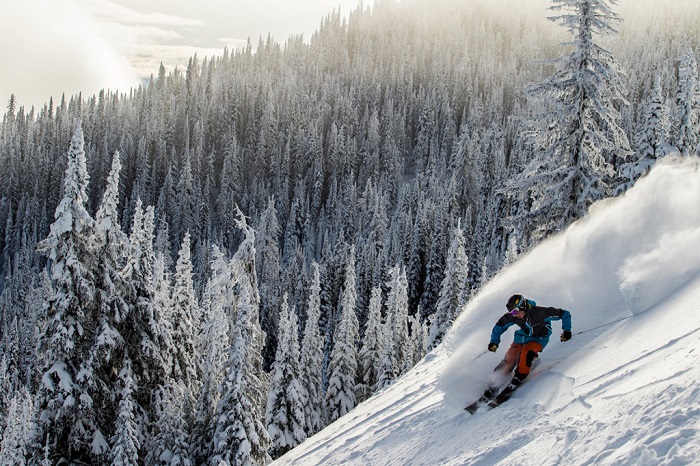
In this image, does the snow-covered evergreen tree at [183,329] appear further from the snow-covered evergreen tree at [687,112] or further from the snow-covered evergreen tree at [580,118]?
the snow-covered evergreen tree at [687,112]

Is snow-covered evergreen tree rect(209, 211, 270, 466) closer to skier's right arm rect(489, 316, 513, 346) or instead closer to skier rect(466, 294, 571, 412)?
skier's right arm rect(489, 316, 513, 346)

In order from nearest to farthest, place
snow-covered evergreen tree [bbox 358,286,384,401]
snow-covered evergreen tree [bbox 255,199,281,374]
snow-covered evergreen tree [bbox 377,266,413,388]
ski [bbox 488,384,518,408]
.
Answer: ski [bbox 488,384,518,408] < snow-covered evergreen tree [bbox 358,286,384,401] < snow-covered evergreen tree [bbox 377,266,413,388] < snow-covered evergreen tree [bbox 255,199,281,374]

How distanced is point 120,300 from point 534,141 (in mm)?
14664

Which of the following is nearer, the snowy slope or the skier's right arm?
the snowy slope

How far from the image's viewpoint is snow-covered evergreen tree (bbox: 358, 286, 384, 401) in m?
35.6

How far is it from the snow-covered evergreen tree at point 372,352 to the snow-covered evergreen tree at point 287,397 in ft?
20.9

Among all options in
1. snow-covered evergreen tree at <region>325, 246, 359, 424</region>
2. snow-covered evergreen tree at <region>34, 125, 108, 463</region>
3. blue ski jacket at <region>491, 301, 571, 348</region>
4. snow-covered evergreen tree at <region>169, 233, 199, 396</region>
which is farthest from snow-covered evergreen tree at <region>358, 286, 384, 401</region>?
blue ski jacket at <region>491, 301, 571, 348</region>

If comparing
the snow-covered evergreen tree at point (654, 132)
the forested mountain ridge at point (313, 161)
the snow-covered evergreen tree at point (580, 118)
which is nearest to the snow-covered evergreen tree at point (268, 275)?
the forested mountain ridge at point (313, 161)

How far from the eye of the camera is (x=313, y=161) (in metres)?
133

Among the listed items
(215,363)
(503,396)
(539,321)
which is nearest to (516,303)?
(539,321)

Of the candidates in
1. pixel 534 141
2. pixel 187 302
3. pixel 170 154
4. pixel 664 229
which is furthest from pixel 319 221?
pixel 664 229

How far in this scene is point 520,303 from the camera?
8.02 meters

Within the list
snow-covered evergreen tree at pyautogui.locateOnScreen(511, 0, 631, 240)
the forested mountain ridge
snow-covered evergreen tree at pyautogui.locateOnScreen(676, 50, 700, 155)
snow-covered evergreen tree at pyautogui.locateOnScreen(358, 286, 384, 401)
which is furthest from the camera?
the forested mountain ridge

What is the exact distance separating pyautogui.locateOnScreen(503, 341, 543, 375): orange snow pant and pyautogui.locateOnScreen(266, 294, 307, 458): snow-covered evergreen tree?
2227 centimetres
